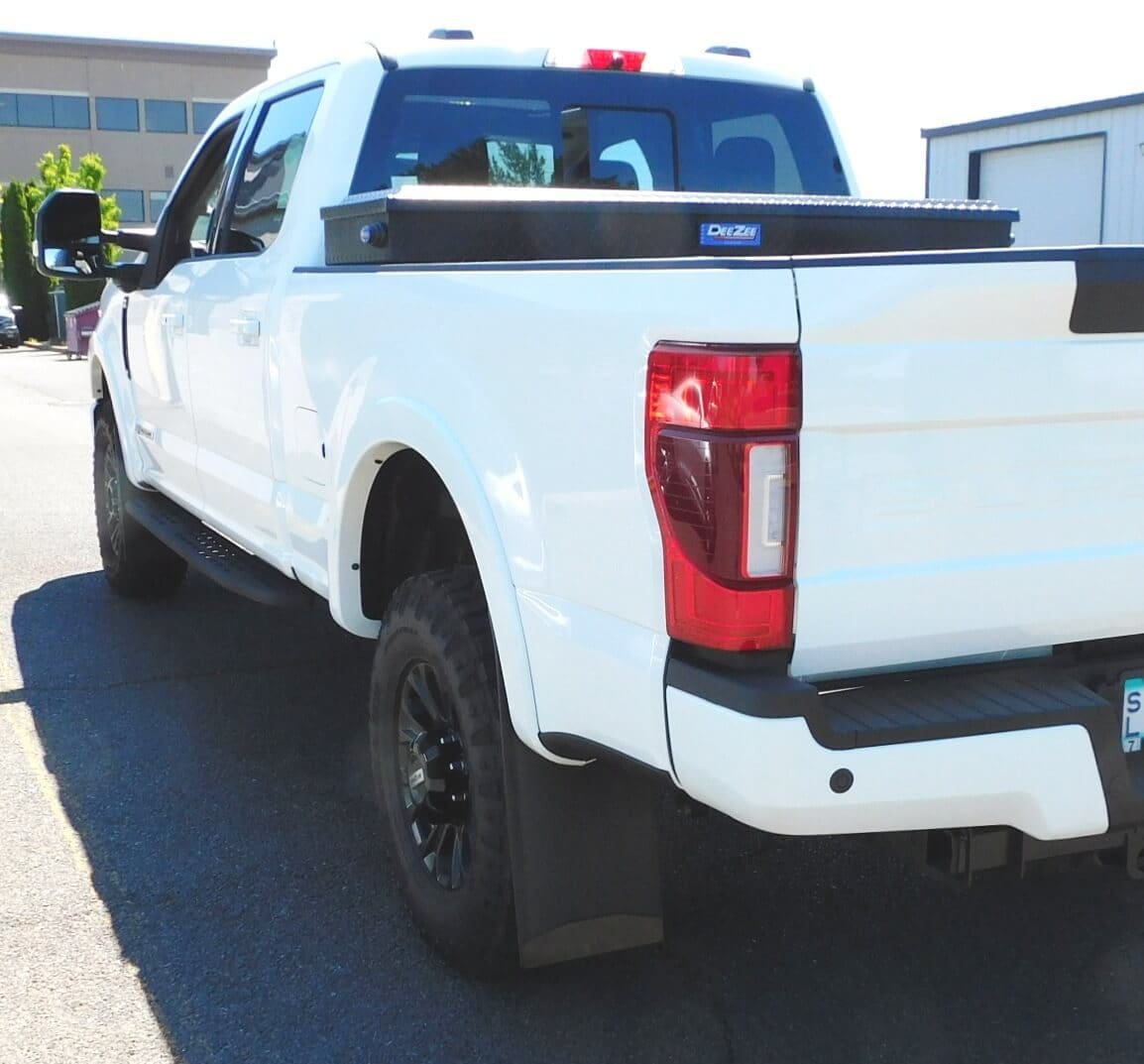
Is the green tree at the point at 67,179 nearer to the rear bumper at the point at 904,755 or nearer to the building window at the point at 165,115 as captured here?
the building window at the point at 165,115

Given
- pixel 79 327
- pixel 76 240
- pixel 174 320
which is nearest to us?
pixel 174 320

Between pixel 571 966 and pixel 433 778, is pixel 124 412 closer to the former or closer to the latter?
pixel 433 778

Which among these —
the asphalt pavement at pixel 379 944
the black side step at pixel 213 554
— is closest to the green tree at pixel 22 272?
the black side step at pixel 213 554

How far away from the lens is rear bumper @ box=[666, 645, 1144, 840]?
7.34ft

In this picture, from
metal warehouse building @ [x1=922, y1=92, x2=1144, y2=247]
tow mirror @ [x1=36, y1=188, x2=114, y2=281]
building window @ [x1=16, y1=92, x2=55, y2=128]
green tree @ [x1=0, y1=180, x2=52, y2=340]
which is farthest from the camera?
building window @ [x1=16, y1=92, x2=55, y2=128]

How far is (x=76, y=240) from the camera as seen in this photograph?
5227 millimetres

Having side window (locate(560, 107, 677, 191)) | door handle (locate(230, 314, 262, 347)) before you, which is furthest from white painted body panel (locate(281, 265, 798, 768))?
side window (locate(560, 107, 677, 191))

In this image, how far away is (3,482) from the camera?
35.1 feet

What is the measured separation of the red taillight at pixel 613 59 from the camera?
4504 millimetres

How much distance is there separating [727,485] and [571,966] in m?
1.46

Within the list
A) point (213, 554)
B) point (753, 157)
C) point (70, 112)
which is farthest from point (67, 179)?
point (753, 157)

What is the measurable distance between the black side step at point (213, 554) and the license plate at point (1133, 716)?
2.48 meters

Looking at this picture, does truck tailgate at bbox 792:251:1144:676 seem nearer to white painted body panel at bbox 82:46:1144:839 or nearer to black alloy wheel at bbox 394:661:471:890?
white painted body panel at bbox 82:46:1144:839

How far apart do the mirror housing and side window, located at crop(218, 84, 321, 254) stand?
1.76ft
